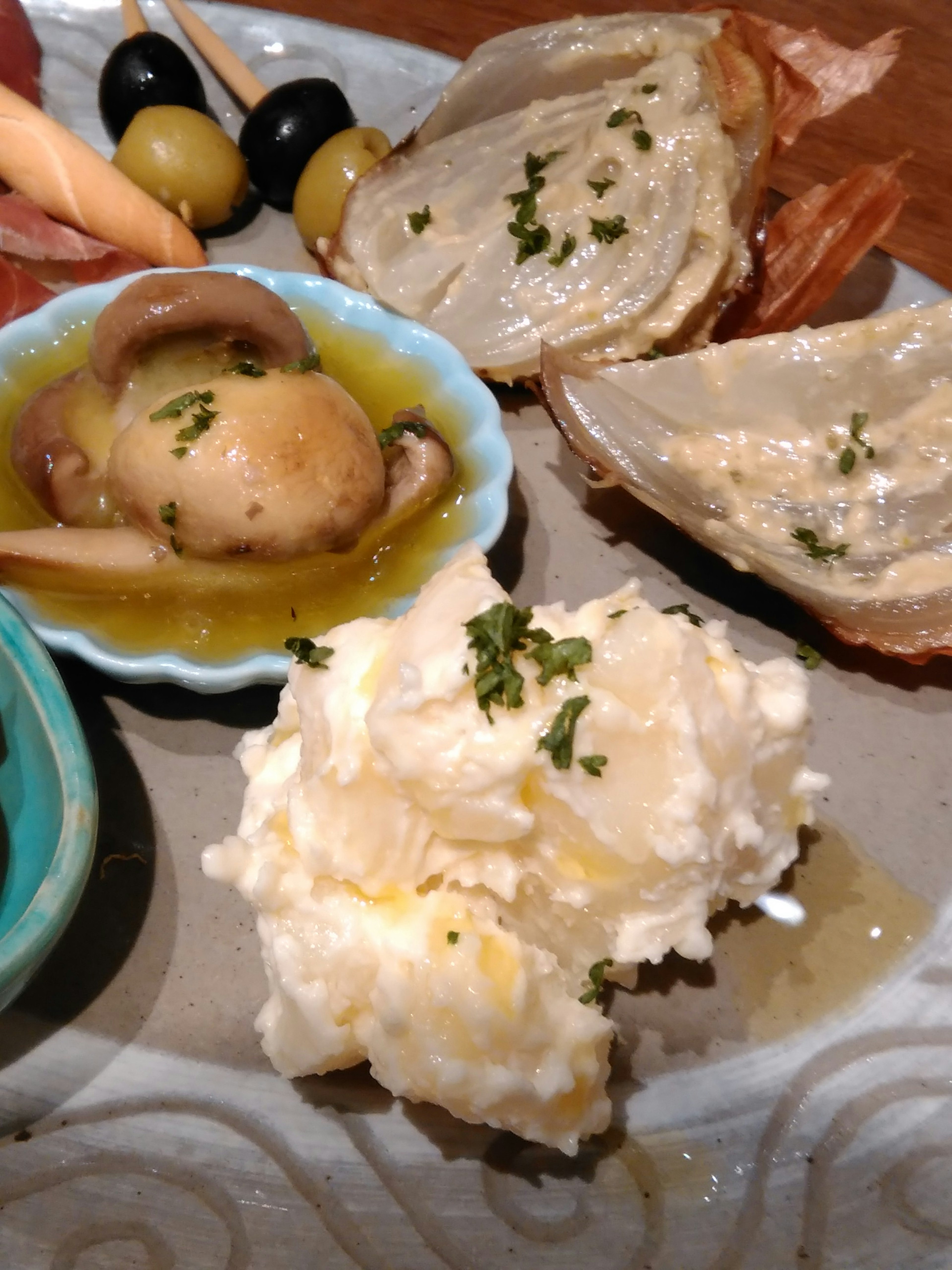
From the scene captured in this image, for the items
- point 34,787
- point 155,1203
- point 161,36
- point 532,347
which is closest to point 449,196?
point 532,347

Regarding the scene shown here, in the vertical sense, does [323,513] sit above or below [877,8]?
below

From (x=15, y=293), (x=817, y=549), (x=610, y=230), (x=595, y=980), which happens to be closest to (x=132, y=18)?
(x=15, y=293)

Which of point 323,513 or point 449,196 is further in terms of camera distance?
point 449,196

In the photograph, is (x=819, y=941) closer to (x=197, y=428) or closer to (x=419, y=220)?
(x=197, y=428)

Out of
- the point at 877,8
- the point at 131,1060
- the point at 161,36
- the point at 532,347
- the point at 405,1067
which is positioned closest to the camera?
the point at 405,1067

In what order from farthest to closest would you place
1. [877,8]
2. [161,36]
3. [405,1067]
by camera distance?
[877,8]
[161,36]
[405,1067]

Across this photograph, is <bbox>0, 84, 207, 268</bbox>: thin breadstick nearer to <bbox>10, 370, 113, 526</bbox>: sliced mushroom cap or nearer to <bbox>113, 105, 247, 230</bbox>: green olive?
<bbox>113, 105, 247, 230</bbox>: green olive

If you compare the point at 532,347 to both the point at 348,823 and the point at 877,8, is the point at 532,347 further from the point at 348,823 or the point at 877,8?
the point at 877,8
